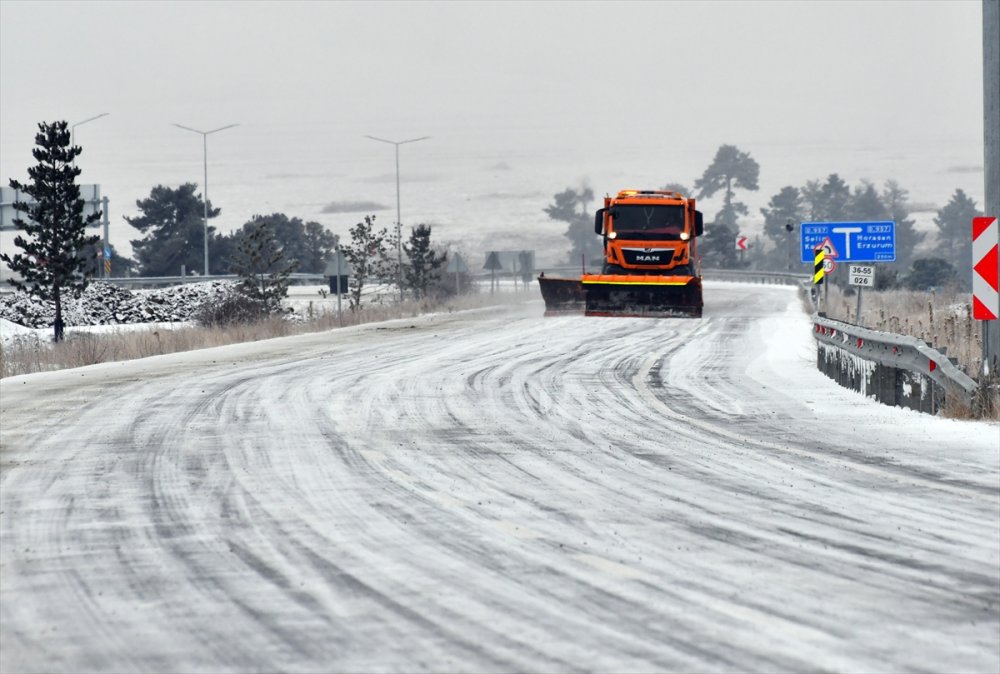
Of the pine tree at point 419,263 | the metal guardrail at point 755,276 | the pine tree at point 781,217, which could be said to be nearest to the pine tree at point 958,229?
the pine tree at point 781,217

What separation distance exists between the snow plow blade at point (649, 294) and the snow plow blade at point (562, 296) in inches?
162

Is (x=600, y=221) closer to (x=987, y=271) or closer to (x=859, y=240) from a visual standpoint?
(x=859, y=240)

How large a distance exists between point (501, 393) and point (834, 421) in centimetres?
469

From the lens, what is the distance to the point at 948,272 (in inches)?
4264

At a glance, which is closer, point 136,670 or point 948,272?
point 136,670

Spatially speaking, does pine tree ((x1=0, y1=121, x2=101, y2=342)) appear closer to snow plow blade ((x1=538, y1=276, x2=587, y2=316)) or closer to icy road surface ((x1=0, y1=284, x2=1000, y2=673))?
snow plow blade ((x1=538, y1=276, x2=587, y2=316))

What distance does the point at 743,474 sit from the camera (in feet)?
35.9

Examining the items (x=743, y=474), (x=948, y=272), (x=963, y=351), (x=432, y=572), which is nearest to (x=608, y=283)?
(x=963, y=351)

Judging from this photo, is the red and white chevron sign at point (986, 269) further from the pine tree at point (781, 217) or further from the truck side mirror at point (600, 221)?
the pine tree at point (781, 217)

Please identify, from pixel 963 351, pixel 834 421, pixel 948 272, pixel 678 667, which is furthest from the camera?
pixel 948 272

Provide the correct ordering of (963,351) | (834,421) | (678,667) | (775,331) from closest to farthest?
(678,667)
(834,421)
(963,351)
(775,331)

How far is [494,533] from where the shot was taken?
841 cm

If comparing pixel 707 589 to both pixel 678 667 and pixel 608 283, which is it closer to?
pixel 678 667

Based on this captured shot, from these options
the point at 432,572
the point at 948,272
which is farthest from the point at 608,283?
the point at 948,272
